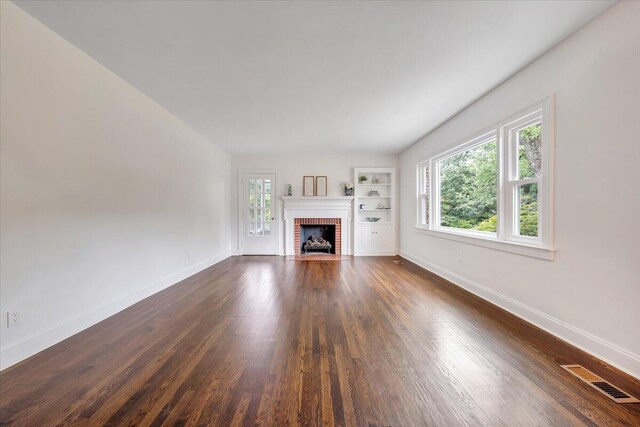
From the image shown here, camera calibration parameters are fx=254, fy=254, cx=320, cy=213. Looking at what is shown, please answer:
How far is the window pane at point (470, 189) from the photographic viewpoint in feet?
10.5

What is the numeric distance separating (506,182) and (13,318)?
4484mm

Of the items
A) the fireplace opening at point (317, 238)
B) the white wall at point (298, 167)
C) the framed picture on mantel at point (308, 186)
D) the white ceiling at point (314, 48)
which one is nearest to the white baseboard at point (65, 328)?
the white ceiling at point (314, 48)

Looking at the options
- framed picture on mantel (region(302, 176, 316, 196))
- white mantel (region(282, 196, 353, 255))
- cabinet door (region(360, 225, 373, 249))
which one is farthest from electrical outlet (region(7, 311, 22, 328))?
cabinet door (region(360, 225, 373, 249))

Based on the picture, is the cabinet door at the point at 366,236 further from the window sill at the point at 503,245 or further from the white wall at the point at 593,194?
the white wall at the point at 593,194

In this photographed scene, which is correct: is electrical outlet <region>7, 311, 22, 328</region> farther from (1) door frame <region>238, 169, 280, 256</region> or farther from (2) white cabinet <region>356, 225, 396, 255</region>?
(2) white cabinet <region>356, 225, 396, 255</region>

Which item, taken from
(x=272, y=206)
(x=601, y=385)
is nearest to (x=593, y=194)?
(x=601, y=385)

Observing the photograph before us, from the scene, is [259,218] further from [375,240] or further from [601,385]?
[601,385]

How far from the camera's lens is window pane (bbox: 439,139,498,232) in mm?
3207

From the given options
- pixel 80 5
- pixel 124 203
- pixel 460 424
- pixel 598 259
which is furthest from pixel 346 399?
pixel 80 5

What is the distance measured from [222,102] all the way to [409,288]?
3.56 m

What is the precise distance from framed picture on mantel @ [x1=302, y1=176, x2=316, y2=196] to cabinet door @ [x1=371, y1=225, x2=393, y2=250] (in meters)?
1.80

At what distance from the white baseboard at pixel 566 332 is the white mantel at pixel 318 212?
318 centimetres

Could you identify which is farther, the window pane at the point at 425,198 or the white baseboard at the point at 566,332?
the window pane at the point at 425,198

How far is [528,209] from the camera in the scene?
8.60 ft
